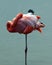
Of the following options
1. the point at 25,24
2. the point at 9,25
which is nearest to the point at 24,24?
the point at 25,24

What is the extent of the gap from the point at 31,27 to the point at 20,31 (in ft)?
1.05

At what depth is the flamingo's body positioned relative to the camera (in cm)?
554

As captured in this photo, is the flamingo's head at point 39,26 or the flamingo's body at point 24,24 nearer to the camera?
the flamingo's body at point 24,24

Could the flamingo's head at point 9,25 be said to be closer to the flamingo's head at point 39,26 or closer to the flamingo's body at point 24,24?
the flamingo's body at point 24,24

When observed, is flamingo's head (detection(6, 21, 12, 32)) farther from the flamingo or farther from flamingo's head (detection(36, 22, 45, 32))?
flamingo's head (detection(36, 22, 45, 32))

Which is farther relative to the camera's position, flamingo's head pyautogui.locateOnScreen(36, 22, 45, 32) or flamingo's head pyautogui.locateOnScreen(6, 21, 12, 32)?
flamingo's head pyautogui.locateOnScreen(36, 22, 45, 32)

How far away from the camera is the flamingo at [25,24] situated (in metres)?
5.54

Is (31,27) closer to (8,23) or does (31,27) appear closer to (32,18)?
(32,18)

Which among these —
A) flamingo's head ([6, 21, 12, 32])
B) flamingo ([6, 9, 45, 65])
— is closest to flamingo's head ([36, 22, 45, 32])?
flamingo ([6, 9, 45, 65])

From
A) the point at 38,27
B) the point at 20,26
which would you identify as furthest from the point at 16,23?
the point at 38,27

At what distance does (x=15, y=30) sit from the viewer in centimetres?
582

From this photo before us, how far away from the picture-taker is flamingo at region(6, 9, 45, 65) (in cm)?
554

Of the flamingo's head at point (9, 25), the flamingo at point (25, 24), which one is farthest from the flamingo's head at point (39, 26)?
the flamingo's head at point (9, 25)

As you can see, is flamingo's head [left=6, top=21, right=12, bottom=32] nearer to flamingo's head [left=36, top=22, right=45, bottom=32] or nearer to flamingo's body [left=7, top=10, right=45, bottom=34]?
flamingo's body [left=7, top=10, right=45, bottom=34]
